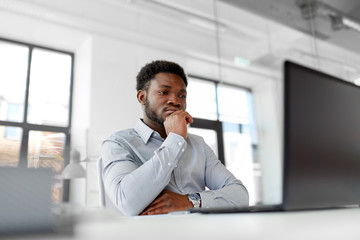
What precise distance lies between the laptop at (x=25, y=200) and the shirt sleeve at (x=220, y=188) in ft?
2.98

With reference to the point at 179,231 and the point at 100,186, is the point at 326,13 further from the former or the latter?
the point at 179,231

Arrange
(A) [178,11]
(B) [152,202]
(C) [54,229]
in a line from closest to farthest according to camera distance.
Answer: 1. (C) [54,229]
2. (B) [152,202]
3. (A) [178,11]

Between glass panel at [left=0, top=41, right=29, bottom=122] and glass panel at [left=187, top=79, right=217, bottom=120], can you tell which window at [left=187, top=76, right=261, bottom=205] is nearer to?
glass panel at [left=187, top=79, right=217, bottom=120]

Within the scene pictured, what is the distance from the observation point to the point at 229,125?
3.86 meters

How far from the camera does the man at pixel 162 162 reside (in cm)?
102

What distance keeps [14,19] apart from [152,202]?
347 centimetres

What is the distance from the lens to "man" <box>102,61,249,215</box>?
1024 millimetres

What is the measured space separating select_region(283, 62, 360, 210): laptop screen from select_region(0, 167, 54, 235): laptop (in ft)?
1.07

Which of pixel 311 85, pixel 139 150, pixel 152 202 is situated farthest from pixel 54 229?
pixel 139 150

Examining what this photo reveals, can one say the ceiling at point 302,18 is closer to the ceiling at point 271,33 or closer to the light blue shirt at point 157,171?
the ceiling at point 271,33

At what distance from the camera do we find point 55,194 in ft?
0.77

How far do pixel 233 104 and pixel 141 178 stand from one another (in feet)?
10.0

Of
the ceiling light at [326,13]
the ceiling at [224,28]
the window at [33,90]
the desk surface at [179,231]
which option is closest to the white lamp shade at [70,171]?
the desk surface at [179,231]

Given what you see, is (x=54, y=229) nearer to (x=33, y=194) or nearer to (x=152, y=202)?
(x=33, y=194)
